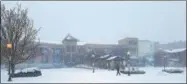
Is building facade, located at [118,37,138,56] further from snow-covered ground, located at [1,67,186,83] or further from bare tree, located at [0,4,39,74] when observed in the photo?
bare tree, located at [0,4,39,74]

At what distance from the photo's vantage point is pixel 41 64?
6412cm

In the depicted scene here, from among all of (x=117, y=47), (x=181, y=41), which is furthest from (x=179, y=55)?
(x=181, y=41)

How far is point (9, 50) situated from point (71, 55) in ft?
150

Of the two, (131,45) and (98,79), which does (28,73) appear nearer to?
(98,79)

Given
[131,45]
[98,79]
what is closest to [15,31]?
[98,79]

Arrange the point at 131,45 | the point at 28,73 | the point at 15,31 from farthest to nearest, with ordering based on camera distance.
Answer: the point at 131,45 < the point at 28,73 < the point at 15,31

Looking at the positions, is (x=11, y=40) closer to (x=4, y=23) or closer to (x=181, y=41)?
(x=4, y=23)

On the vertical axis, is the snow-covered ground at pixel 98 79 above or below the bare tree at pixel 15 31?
below

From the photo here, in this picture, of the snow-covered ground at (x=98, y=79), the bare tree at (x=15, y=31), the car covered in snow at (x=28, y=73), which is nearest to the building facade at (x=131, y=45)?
the snow-covered ground at (x=98, y=79)

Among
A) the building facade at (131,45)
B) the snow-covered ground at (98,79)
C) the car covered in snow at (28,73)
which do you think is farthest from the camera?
the building facade at (131,45)

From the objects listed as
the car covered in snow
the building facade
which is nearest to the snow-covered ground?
the car covered in snow

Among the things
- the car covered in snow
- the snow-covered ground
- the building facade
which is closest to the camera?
the snow-covered ground

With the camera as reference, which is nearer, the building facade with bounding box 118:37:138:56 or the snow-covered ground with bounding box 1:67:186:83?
the snow-covered ground with bounding box 1:67:186:83

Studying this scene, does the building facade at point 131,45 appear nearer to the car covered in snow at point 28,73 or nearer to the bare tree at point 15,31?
the car covered in snow at point 28,73
